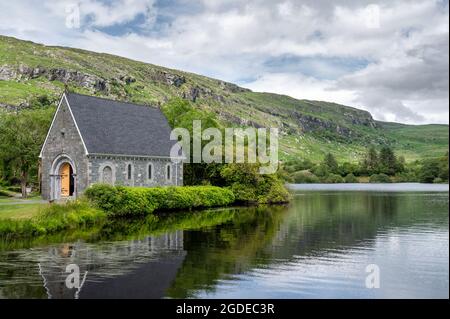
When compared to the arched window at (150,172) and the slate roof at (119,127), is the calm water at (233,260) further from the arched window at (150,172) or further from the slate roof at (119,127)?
the arched window at (150,172)

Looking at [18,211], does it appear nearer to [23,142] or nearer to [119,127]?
[119,127]

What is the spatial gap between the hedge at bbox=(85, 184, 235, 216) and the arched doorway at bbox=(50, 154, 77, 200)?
7727mm

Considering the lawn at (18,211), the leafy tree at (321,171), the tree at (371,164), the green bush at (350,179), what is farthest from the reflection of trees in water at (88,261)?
the tree at (371,164)

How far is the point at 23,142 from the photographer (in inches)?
2153

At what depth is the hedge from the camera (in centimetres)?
4231

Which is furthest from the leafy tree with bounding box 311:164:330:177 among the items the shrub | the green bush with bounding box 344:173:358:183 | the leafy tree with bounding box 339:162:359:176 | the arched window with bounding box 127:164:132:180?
the arched window with bounding box 127:164:132:180

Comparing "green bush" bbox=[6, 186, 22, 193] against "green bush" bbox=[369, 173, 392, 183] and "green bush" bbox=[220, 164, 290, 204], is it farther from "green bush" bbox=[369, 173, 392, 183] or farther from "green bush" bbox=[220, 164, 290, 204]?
"green bush" bbox=[369, 173, 392, 183]

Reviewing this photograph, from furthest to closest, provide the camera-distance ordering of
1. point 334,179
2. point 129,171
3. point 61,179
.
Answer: point 334,179 < point 129,171 < point 61,179

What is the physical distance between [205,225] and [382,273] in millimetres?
19543

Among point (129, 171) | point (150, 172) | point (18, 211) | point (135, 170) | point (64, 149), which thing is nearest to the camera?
point (18, 211)

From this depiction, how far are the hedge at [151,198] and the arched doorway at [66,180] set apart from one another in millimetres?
7996

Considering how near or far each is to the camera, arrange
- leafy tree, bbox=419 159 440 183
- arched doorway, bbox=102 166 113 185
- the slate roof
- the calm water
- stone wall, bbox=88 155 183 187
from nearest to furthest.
Answer: the calm water → stone wall, bbox=88 155 183 187 → arched doorway, bbox=102 166 113 185 → the slate roof → leafy tree, bbox=419 159 440 183

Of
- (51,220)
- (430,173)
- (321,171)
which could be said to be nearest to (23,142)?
(51,220)

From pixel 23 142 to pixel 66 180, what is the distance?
8946 millimetres
